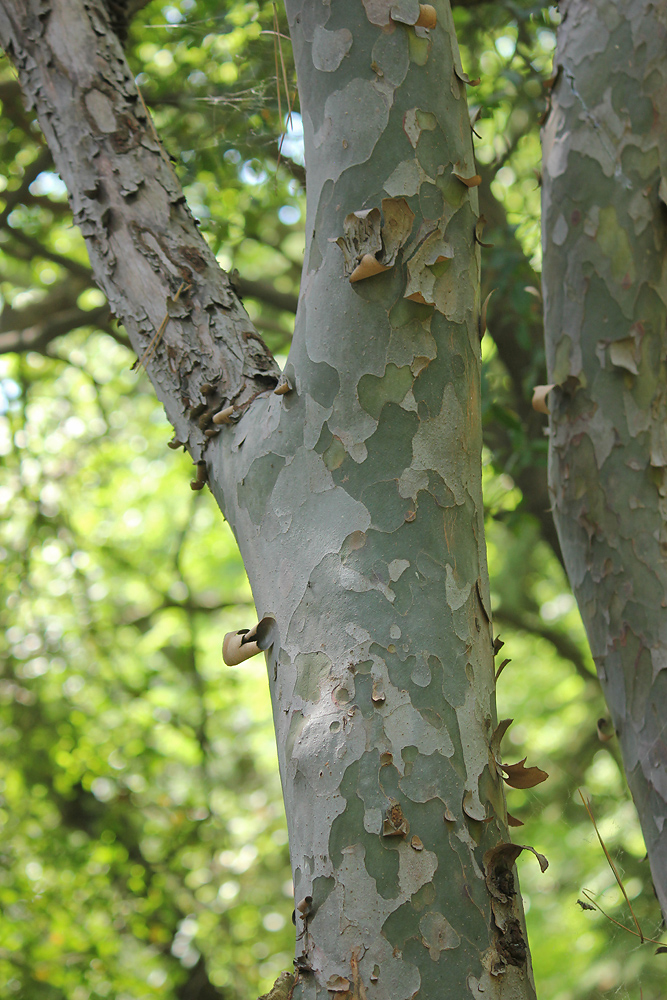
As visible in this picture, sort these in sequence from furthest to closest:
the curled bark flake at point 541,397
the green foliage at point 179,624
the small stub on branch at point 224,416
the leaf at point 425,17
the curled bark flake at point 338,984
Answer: the green foliage at point 179,624 → the curled bark flake at point 541,397 → the small stub on branch at point 224,416 → the leaf at point 425,17 → the curled bark flake at point 338,984

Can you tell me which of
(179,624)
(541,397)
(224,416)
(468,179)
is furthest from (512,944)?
(179,624)

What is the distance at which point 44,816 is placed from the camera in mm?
4031

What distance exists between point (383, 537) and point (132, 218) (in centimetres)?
74

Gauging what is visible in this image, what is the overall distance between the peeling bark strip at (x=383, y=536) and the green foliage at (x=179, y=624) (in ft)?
3.63

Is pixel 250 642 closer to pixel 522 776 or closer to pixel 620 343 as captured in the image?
pixel 522 776

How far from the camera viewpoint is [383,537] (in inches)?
32.2

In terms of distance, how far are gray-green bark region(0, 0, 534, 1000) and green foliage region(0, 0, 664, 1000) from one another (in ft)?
3.71

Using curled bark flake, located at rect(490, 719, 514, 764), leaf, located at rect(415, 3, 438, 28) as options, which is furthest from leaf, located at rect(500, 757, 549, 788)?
leaf, located at rect(415, 3, 438, 28)

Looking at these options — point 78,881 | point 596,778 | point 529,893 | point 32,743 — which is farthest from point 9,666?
point 596,778

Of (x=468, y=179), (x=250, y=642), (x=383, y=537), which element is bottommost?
(x=250, y=642)

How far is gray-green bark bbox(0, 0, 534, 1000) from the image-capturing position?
714 mm

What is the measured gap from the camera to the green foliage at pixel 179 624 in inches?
108

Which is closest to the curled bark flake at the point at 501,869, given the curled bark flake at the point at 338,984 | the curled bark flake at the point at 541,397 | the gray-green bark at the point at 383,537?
the gray-green bark at the point at 383,537

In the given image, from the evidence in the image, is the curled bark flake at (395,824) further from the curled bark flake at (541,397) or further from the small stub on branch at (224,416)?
the curled bark flake at (541,397)
